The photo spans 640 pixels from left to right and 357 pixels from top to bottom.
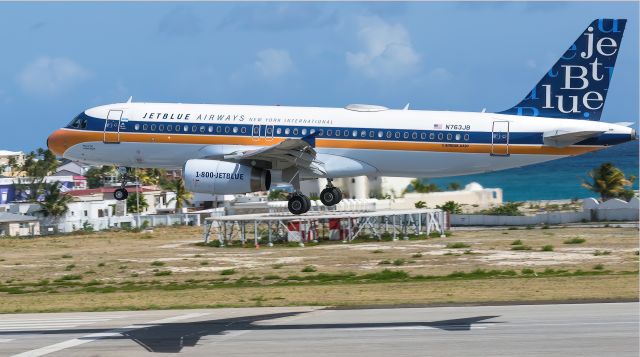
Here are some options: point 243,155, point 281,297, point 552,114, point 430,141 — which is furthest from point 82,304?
point 552,114

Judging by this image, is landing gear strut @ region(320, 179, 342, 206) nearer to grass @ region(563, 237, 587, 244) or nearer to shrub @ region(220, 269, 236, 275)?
shrub @ region(220, 269, 236, 275)

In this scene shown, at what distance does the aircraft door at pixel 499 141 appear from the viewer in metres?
51.5

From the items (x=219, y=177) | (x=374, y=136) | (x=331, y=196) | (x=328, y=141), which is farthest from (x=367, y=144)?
(x=219, y=177)

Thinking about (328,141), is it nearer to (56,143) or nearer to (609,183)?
(56,143)

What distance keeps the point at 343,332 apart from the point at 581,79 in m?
31.2

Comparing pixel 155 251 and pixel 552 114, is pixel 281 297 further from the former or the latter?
pixel 155 251

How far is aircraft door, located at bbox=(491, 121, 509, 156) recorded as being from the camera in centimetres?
5150

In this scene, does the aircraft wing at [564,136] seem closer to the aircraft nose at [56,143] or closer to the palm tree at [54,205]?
the aircraft nose at [56,143]

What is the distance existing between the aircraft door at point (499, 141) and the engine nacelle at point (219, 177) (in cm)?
1089

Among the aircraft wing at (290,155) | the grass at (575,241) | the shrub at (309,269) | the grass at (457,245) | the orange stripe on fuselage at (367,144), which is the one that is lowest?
the shrub at (309,269)

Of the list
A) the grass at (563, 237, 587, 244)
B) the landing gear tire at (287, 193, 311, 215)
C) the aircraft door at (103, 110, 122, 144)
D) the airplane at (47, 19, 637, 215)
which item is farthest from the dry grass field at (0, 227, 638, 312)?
the aircraft door at (103, 110, 122, 144)

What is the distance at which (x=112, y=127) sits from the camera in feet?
176

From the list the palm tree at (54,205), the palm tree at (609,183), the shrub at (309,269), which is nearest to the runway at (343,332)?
the shrub at (309,269)

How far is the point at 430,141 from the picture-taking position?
51031mm
